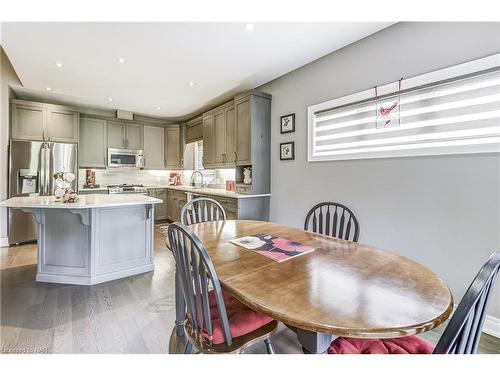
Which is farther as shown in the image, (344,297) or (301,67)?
(301,67)

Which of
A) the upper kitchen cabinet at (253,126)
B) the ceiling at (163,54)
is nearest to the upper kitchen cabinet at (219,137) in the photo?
the ceiling at (163,54)

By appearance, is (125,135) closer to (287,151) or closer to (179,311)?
(287,151)

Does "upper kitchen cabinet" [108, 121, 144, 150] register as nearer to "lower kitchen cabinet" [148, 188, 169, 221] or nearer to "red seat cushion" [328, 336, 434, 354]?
"lower kitchen cabinet" [148, 188, 169, 221]

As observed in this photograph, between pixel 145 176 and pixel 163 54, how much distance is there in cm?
390

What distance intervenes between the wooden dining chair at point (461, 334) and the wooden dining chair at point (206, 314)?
0.37 meters

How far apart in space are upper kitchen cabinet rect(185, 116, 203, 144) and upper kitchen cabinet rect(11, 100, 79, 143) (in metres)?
2.18

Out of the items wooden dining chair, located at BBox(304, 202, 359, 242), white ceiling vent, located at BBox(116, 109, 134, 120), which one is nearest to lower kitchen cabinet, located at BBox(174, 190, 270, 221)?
wooden dining chair, located at BBox(304, 202, 359, 242)

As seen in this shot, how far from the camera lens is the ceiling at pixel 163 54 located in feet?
7.43

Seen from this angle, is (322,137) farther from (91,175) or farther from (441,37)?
→ (91,175)

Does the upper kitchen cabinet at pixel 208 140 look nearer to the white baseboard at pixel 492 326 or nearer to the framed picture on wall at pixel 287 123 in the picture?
the framed picture on wall at pixel 287 123

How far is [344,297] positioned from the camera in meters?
0.90

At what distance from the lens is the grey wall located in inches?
70.7
